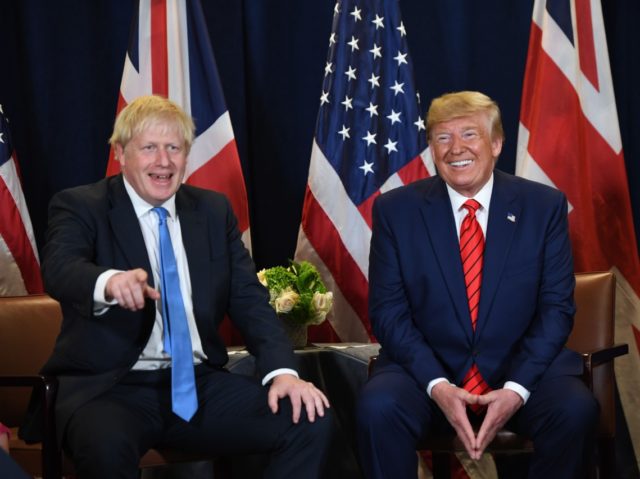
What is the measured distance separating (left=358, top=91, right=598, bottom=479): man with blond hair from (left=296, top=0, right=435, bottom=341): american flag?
932 millimetres

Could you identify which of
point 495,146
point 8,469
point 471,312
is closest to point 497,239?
point 471,312

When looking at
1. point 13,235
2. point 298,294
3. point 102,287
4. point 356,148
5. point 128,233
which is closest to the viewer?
point 102,287

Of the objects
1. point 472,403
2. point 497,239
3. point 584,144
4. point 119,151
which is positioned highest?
point 119,151

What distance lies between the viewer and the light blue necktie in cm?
303

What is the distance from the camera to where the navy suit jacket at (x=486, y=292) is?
338 centimetres

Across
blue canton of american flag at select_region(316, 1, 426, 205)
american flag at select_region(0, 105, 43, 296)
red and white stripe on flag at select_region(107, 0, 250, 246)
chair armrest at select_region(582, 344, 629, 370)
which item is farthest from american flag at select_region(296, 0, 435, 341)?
chair armrest at select_region(582, 344, 629, 370)

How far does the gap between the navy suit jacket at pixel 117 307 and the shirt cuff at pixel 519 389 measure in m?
0.73

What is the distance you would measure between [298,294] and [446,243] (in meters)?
0.83

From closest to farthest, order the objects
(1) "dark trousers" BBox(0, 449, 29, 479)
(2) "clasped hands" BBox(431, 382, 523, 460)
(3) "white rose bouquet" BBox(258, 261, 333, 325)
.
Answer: (1) "dark trousers" BBox(0, 449, 29, 479) → (2) "clasped hands" BBox(431, 382, 523, 460) → (3) "white rose bouquet" BBox(258, 261, 333, 325)

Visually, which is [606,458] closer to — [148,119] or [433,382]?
[433,382]

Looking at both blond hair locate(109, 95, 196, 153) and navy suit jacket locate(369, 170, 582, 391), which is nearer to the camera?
blond hair locate(109, 95, 196, 153)

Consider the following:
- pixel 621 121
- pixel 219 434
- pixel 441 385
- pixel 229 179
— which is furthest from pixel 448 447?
pixel 621 121

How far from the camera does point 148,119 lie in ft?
10.4

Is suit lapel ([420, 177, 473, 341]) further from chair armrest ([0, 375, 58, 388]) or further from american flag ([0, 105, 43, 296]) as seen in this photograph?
american flag ([0, 105, 43, 296])
